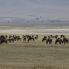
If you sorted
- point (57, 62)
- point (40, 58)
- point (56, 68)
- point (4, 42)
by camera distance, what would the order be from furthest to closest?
point (4, 42) < point (40, 58) < point (57, 62) < point (56, 68)

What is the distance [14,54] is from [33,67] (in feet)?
27.1

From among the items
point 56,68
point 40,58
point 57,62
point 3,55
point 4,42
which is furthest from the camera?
point 4,42

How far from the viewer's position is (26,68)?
2319 centimetres

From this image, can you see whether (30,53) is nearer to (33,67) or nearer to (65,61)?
(65,61)

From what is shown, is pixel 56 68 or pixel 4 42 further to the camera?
pixel 4 42

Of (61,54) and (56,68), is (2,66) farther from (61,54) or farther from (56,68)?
(61,54)

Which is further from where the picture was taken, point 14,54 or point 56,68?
point 14,54

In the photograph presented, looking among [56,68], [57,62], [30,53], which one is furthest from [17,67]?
[30,53]

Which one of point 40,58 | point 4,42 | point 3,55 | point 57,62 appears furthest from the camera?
point 4,42

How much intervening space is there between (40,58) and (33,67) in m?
5.54

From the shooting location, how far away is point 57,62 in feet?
87.2

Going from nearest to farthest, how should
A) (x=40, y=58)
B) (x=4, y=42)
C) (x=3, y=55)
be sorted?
(x=40, y=58), (x=3, y=55), (x=4, y=42)

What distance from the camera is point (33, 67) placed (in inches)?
919

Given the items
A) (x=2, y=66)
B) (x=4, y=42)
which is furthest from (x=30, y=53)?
(x=4, y=42)
